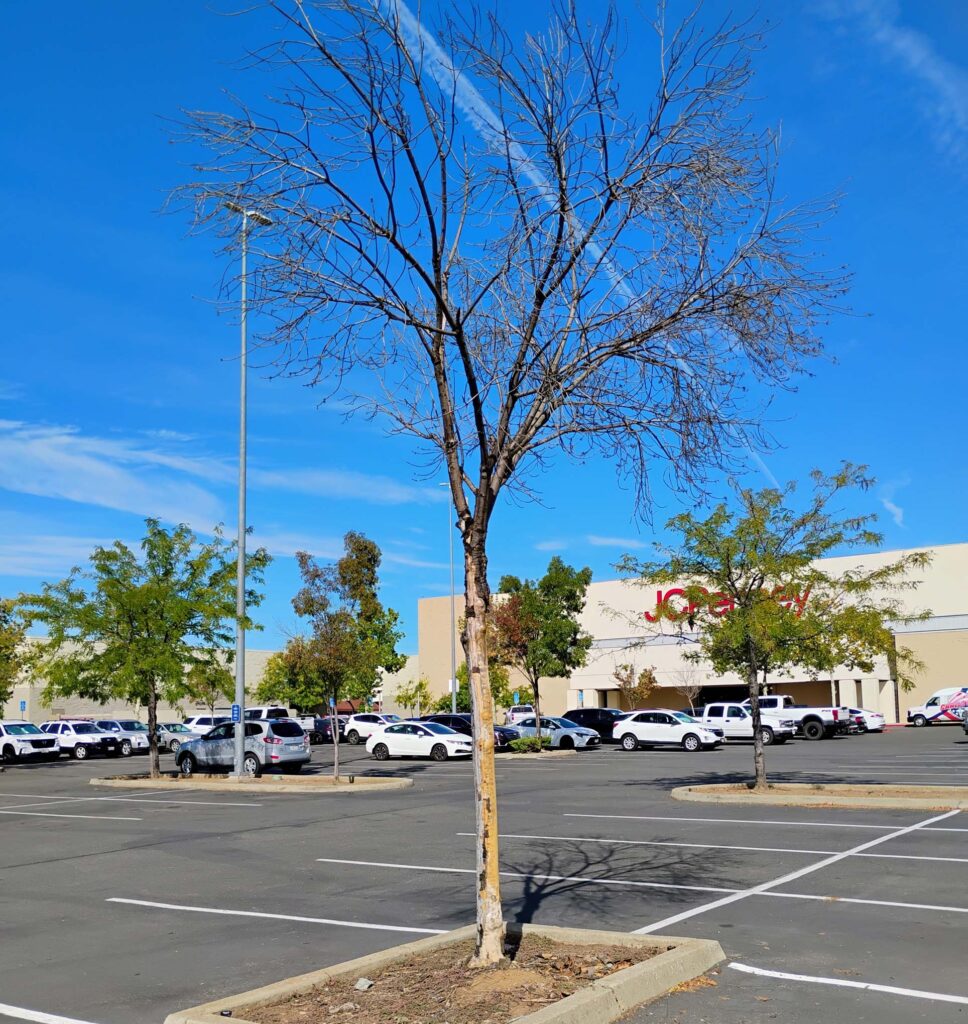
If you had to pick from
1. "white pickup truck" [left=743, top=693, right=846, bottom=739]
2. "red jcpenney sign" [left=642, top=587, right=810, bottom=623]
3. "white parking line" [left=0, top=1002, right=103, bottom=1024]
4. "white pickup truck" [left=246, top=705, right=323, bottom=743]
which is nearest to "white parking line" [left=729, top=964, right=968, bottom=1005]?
"white parking line" [left=0, top=1002, right=103, bottom=1024]

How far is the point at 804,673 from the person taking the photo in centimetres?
5619

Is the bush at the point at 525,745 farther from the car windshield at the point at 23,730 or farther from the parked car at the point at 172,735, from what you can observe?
the car windshield at the point at 23,730

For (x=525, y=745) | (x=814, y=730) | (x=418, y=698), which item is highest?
(x=418, y=698)

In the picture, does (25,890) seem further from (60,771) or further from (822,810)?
(60,771)

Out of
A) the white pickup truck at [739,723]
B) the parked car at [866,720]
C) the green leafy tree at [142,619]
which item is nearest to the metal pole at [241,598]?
the green leafy tree at [142,619]

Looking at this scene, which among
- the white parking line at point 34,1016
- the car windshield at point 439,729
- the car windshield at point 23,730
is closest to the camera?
the white parking line at point 34,1016

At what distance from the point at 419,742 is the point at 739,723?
1465 centimetres

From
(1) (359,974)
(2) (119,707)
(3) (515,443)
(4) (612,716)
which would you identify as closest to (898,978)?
(1) (359,974)

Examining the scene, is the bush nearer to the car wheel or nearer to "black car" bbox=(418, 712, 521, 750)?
"black car" bbox=(418, 712, 521, 750)

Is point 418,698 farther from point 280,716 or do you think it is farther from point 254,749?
point 254,749

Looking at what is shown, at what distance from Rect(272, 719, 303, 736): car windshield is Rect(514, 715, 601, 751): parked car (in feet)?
44.6

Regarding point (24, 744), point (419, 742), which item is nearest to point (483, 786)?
point (419, 742)

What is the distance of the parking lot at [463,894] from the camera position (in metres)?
7.53

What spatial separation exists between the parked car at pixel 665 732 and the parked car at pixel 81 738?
2300 cm
